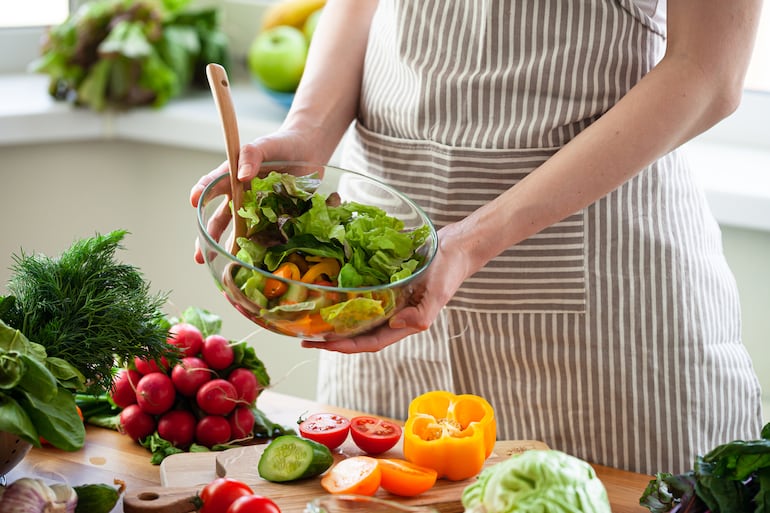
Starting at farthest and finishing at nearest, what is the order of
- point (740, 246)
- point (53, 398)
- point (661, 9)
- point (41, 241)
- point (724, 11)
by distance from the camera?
point (41, 241), point (740, 246), point (661, 9), point (724, 11), point (53, 398)

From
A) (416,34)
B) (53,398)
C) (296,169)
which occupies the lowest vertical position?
(53,398)

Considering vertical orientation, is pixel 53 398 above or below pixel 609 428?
above

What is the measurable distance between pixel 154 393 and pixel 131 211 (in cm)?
120

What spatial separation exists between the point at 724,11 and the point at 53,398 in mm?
874

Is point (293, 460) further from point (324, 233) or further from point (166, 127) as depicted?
point (166, 127)

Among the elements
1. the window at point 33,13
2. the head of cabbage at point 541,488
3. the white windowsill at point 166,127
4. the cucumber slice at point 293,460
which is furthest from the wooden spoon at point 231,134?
the window at point 33,13

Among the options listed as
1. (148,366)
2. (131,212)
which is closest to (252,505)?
(148,366)

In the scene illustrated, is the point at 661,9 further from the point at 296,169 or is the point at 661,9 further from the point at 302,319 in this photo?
the point at 302,319

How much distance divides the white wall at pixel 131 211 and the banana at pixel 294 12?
37 cm

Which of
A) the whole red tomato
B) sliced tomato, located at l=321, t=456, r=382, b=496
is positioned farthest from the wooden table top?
sliced tomato, located at l=321, t=456, r=382, b=496

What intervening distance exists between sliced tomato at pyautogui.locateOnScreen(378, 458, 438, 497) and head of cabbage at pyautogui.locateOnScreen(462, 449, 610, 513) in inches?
6.3

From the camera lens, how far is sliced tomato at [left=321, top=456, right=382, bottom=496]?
1108 millimetres

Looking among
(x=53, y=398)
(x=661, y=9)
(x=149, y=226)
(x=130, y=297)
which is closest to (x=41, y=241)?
(x=149, y=226)

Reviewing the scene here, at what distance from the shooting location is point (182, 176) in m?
2.33
